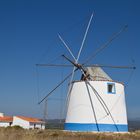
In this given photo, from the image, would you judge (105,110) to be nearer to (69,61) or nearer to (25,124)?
(69,61)

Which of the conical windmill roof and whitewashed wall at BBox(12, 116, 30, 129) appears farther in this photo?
whitewashed wall at BBox(12, 116, 30, 129)

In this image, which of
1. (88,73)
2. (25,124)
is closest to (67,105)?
(88,73)

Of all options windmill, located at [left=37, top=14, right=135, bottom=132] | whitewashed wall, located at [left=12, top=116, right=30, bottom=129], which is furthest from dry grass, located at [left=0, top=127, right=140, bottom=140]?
whitewashed wall, located at [left=12, top=116, right=30, bottom=129]

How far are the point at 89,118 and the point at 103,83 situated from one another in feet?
10.8

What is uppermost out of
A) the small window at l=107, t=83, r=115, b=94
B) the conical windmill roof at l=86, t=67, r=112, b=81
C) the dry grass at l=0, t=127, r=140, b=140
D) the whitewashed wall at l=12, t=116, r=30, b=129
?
the conical windmill roof at l=86, t=67, r=112, b=81

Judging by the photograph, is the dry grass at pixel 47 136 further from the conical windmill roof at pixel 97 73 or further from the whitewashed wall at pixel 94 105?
the conical windmill roof at pixel 97 73

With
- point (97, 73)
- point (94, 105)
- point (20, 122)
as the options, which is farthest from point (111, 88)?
point (20, 122)

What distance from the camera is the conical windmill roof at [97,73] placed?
28766mm

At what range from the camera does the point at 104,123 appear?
26766 millimetres

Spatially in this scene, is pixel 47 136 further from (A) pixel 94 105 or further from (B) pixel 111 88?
(B) pixel 111 88

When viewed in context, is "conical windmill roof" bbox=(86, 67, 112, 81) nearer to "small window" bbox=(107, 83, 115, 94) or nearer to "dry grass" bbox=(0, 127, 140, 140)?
"small window" bbox=(107, 83, 115, 94)

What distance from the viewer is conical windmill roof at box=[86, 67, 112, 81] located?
1133 inches

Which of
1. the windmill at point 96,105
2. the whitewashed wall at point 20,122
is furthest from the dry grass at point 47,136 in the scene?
the whitewashed wall at point 20,122

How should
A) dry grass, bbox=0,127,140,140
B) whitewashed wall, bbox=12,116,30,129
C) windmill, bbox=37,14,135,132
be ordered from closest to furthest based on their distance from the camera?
dry grass, bbox=0,127,140,140 → windmill, bbox=37,14,135,132 → whitewashed wall, bbox=12,116,30,129
